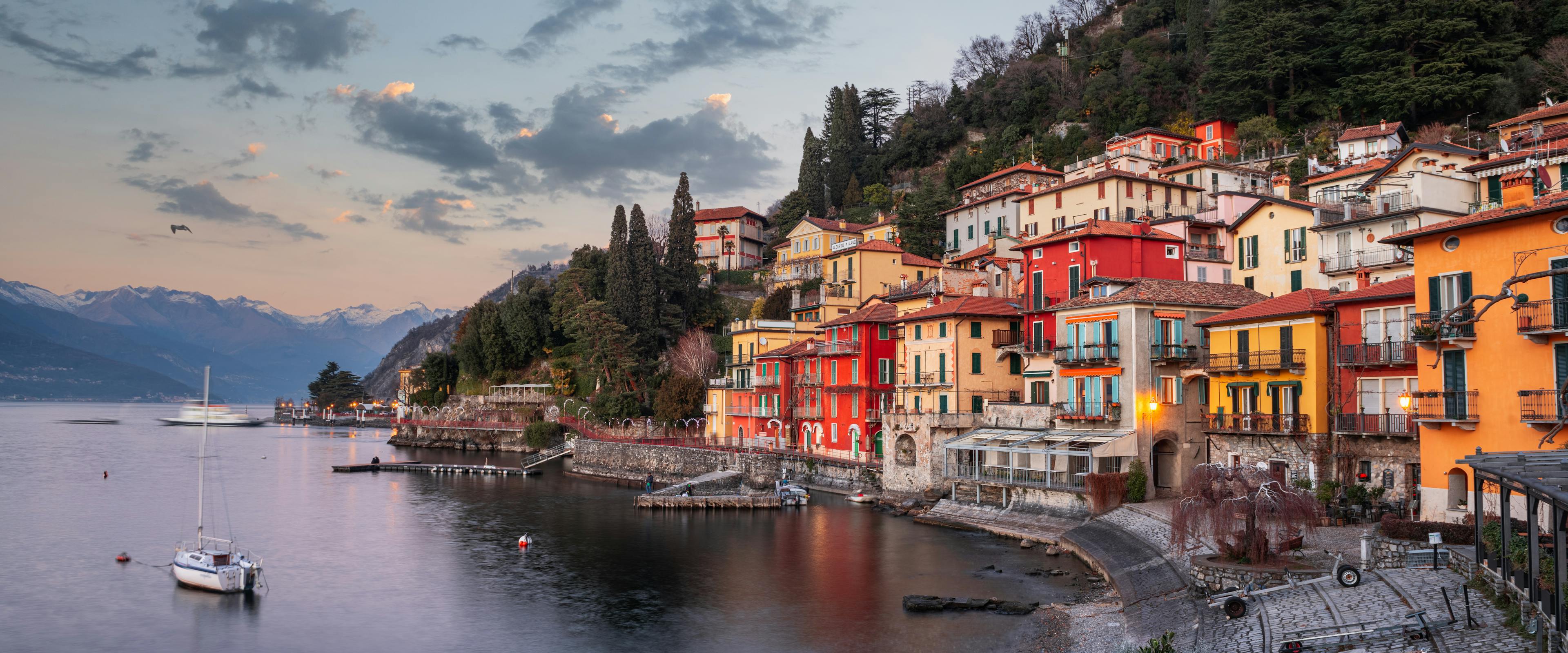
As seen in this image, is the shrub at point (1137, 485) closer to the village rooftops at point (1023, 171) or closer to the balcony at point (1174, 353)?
the balcony at point (1174, 353)

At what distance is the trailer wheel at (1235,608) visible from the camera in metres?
22.4

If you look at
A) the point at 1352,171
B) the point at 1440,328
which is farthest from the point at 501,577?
the point at 1352,171

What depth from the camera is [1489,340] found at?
974 inches

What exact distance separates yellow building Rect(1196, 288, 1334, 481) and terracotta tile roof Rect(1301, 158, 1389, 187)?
62.6 ft

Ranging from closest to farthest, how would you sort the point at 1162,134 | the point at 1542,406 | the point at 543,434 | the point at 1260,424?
the point at 1542,406 → the point at 1260,424 → the point at 1162,134 → the point at 543,434

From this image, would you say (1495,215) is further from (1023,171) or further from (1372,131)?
(1023,171)

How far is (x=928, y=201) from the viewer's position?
82.4 m

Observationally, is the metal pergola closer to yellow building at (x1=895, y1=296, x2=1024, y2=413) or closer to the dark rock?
the dark rock

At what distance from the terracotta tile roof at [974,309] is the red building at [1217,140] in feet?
105

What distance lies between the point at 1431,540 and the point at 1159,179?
4487 centimetres

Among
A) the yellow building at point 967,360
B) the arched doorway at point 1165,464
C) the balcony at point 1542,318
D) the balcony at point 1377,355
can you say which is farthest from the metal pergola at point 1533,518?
the yellow building at point 967,360

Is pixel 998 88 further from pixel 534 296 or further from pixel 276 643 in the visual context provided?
pixel 276 643

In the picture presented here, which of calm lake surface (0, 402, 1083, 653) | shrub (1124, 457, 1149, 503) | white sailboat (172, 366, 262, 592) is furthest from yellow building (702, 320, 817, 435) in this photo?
white sailboat (172, 366, 262, 592)

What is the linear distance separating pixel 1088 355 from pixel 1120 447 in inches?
161
